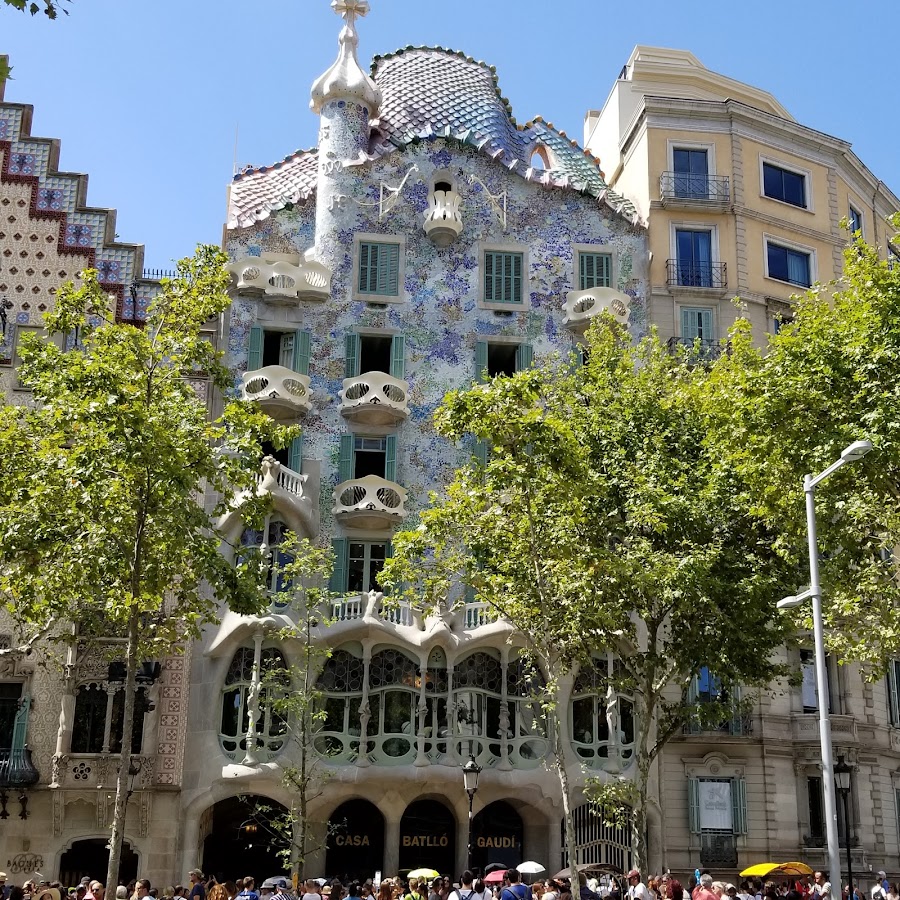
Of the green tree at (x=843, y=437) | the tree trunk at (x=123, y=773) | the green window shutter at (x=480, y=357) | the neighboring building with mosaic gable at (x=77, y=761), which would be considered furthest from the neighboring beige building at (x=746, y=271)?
the tree trunk at (x=123, y=773)

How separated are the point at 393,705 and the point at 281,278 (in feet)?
36.8

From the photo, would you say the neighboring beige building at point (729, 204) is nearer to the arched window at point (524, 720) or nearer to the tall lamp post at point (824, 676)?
the arched window at point (524, 720)

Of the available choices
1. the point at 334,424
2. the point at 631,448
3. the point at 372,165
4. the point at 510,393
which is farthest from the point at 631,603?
the point at 372,165

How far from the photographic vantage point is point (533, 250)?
3378 centimetres

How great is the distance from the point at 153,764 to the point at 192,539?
966 cm

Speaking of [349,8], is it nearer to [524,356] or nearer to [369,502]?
[524,356]

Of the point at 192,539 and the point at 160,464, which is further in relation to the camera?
the point at 192,539

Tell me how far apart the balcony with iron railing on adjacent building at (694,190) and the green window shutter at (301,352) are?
35.1ft

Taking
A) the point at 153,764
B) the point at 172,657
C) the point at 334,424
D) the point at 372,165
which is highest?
the point at 372,165

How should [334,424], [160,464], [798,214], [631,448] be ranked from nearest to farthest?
[160,464]
[631,448]
[334,424]
[798,214]

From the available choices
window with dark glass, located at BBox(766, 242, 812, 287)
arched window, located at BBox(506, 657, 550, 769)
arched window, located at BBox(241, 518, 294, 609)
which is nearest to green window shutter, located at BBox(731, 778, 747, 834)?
arched window, located at BBox(506, 657, 550, 769)

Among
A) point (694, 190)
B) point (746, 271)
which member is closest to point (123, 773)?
point (746, 271)

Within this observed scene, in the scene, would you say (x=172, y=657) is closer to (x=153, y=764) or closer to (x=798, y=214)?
(x=153, y=764)

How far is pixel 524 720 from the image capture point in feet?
94.7
